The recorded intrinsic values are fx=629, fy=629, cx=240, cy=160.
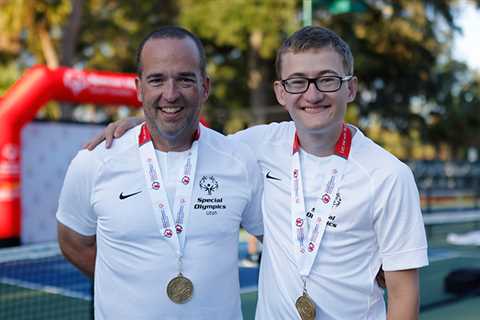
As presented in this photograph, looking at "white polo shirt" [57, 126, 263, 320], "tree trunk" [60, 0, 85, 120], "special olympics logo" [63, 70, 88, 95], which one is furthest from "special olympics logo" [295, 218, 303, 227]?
"tree trunk" [60, 0, 85, 120]

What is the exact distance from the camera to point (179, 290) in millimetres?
2660

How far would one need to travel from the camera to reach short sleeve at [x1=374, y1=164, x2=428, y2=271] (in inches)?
97.3

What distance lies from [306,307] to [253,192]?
24.4 inches

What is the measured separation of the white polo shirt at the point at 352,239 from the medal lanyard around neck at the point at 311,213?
25 millimetres

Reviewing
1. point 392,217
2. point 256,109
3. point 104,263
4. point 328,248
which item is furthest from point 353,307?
Answer: point 256,109

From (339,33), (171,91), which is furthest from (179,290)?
(339,33)

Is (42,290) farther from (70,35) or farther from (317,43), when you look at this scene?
(70,35)

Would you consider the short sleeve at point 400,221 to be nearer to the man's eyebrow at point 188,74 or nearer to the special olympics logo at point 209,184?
the special olympics logo at point 209,184

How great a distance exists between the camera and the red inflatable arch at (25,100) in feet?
37.1

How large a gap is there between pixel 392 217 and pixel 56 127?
10819mm

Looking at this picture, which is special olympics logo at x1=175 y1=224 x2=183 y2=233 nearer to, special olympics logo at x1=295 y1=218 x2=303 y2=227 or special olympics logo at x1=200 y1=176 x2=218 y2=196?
special olympics logo at x1=200 y1=176 x2=218 y2=196

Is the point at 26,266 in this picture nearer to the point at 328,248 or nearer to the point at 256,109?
the point at 328,248

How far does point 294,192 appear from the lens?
109 inches

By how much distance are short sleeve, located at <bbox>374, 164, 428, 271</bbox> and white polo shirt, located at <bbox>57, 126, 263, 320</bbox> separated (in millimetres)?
684
